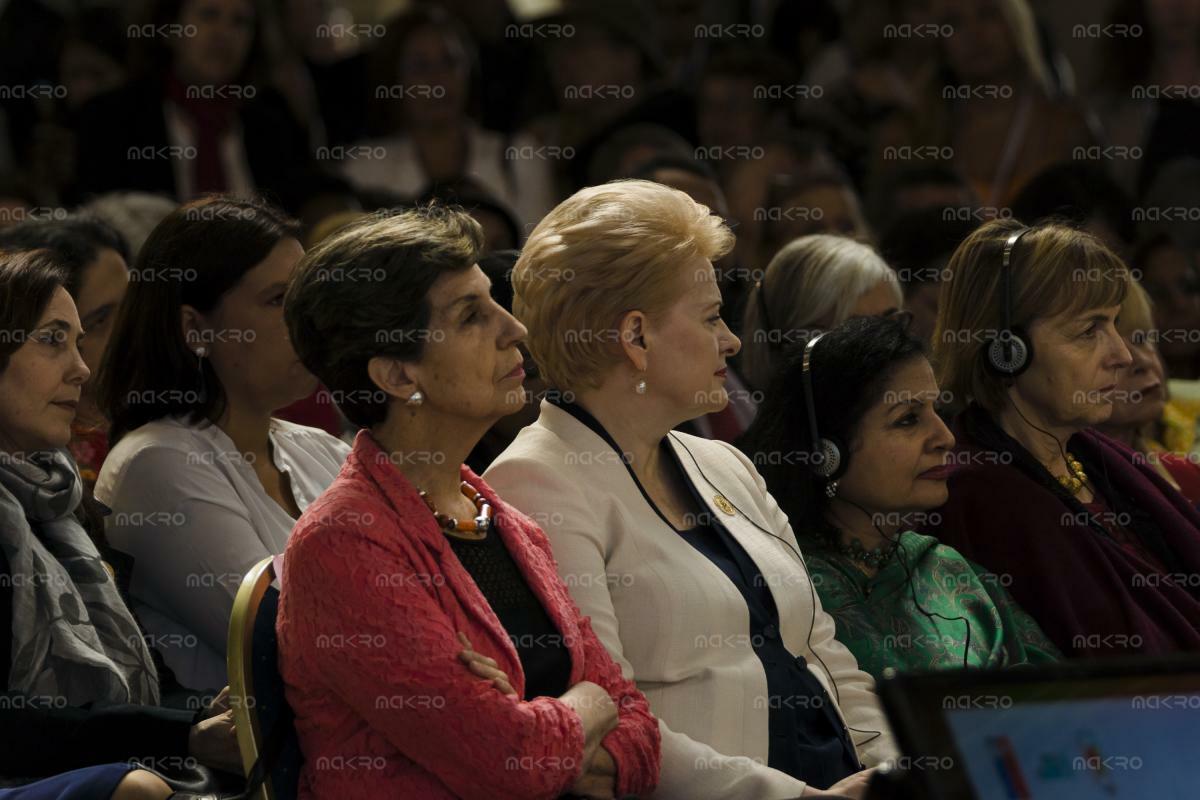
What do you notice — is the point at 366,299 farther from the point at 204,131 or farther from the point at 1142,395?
the point at 204,131

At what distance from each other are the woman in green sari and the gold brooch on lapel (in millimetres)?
272

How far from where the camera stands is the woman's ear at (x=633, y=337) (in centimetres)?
270

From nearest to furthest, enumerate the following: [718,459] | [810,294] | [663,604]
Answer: [663,604], [718,459], [810,294]

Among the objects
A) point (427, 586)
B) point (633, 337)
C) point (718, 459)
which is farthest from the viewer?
point (718, 459)

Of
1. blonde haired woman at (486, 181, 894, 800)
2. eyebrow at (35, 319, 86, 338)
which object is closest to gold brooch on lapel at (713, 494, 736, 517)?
blonde haired woman at (486, 181, 894, 800)

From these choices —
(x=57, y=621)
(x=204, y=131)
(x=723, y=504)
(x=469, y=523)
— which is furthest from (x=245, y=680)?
(x=204, y=131)

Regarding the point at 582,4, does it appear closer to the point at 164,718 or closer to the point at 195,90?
the point at 195,90

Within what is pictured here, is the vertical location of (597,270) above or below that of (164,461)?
above

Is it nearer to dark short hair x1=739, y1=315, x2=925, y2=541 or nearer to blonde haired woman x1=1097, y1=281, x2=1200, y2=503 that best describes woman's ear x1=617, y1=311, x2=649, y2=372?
dark short hair x1=739, y1=315, x2=925, y2=541

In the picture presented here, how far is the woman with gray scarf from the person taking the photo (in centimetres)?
252

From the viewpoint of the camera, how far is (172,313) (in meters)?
3.10

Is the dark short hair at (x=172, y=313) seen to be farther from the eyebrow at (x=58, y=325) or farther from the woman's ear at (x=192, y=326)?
the eyebrow at (x=58, y=325)

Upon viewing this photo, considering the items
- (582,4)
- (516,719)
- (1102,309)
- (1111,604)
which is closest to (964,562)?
(1111,604)

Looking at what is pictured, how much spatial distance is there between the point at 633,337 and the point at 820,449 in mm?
494
